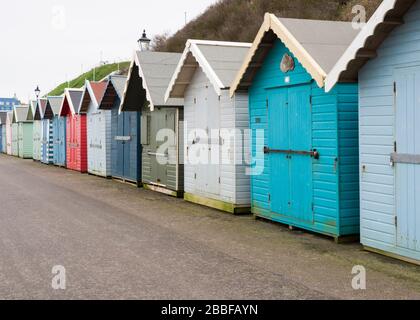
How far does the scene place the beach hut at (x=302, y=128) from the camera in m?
8.60

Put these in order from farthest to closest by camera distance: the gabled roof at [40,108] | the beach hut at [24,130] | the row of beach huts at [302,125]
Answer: the beach hut at [24,130] → the gabled roof at [40,108] → the row of beach huts at [302,125]

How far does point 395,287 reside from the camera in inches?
240

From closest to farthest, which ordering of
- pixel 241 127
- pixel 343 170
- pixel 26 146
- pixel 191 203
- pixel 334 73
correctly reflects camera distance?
pixel 334 73 < pixel 343 170 < pixel 241 127 < pixel 191 203 < pixel 26 146

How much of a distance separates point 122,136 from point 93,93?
3.54 metres

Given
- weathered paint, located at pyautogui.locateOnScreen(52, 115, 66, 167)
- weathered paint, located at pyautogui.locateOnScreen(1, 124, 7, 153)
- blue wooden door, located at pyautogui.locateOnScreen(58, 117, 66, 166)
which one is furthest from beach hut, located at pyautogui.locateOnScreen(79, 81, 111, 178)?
weathered paint, located at pyautogui.locateOnScreen(1, 124, 7, 153)

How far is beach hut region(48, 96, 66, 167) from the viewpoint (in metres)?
27.8

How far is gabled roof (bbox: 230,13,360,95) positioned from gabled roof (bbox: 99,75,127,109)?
30.5ft

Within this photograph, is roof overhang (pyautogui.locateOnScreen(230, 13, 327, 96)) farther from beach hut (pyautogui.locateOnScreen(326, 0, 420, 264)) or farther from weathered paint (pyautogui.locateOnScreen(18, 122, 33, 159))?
weathered paint (pyautogui.locateOnScreen(18, 122, 33, 159))

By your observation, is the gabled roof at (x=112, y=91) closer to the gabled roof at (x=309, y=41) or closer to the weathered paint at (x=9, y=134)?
the gabled roof at (x=309, y=41)

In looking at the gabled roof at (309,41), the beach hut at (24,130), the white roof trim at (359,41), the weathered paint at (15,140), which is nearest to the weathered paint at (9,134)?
the weathered paint at (15,140)

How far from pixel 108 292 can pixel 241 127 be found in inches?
250

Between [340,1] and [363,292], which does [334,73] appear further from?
[340,1]

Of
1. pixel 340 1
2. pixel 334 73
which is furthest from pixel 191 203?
pixel 340 1
